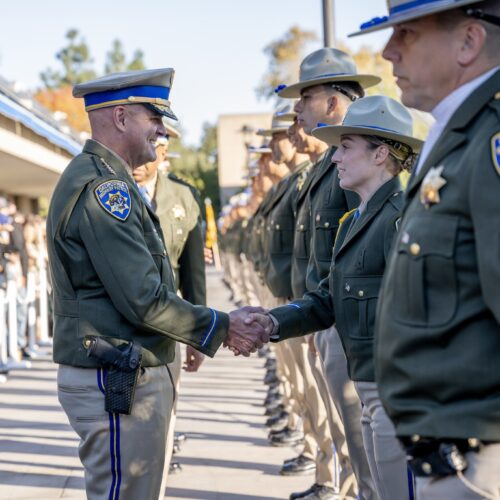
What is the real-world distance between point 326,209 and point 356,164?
3.75 ft

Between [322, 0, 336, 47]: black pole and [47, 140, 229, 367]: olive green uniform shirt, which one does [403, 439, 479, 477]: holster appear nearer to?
[47, 140, 229, 367]: olive green uniform shirt

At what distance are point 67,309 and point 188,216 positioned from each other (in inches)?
119

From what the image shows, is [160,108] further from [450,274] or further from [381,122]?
[450,274]

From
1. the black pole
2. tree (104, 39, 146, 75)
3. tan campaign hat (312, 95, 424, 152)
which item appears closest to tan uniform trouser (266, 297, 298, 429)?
the black pole

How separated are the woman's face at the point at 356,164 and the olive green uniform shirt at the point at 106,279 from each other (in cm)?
96

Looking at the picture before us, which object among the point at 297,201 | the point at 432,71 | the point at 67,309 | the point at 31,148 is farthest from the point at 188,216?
the point at 31,148

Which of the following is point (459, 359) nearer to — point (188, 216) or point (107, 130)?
point (107, 130)

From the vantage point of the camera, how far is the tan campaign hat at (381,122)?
16.1ft

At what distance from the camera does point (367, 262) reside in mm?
4703

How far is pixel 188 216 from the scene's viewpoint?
748 cm

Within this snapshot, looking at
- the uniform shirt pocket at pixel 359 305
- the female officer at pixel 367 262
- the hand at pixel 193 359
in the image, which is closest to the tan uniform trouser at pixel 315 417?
the hand at pixel 193 359

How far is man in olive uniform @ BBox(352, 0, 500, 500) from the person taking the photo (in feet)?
8.88

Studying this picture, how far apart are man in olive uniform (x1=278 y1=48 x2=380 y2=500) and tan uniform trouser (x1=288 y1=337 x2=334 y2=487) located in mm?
116

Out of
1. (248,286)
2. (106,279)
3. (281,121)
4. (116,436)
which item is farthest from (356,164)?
(248,286)
